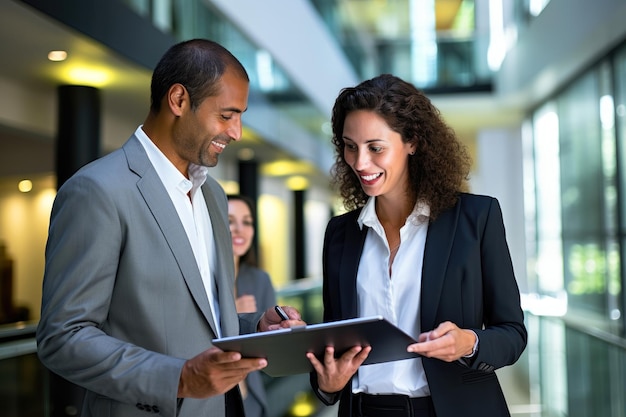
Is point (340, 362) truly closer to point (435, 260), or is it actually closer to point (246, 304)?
point (435, 260)

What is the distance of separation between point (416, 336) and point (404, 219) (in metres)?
0.41

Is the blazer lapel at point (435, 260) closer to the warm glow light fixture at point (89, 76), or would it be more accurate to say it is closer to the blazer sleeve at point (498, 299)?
the blazer sleeve at point (498, 299)

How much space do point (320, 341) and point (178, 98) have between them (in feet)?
2.70

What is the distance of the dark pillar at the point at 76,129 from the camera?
21.7 ft

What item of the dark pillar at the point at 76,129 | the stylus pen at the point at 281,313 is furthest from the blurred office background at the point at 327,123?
the stylus pen at the point at 281,313

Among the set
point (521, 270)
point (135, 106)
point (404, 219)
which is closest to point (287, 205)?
point (521, 270)

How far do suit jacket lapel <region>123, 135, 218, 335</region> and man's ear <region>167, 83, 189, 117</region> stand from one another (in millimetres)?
173

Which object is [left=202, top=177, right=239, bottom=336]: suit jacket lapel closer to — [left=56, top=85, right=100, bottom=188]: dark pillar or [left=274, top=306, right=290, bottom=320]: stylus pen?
[left=274, top=306, right=290, bottom=320]: stylus pen

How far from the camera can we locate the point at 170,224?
2145 mm

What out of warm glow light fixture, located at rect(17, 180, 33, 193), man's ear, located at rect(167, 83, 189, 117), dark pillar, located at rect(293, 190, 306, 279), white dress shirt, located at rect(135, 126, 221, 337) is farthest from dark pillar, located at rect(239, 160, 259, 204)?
man's ear, located at rect(167, 83, 189, 117)

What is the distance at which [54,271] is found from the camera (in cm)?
194

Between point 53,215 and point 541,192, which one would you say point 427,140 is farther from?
point 541,192

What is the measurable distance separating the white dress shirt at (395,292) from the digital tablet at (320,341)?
0.26 meters

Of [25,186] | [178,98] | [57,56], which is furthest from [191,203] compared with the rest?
[25,186]
